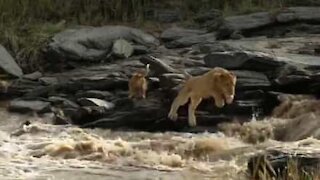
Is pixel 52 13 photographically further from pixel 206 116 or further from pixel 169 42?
pixel 206 116

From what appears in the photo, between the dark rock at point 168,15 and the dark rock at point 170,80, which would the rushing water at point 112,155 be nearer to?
the dark rock at point 170,80

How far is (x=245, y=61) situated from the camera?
13703 millimetres

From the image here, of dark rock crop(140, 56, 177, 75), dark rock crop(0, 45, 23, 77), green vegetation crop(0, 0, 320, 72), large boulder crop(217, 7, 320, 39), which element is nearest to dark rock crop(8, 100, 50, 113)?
dark rock crop(0, 45, 23, 77)

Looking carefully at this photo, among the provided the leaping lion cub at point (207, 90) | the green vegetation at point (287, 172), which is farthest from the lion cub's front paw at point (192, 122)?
the green vegetation at point (287, 172)

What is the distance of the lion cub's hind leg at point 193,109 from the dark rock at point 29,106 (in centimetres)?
311

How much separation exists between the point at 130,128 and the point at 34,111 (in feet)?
7.63

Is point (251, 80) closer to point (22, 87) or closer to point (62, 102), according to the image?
point (62, 102)

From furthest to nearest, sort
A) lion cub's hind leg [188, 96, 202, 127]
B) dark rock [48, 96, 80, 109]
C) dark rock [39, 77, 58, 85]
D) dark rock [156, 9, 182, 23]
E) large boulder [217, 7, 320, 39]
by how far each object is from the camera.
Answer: dark rock [156, 9, 182, 23], large boulder [217, 7, 320, 39], dark rock [39, 77, 58, 85], dark rock [48, 96, 80, 109], lion cub's hind leg [188, 96, 202, 127]

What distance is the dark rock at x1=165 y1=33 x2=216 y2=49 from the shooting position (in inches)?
664

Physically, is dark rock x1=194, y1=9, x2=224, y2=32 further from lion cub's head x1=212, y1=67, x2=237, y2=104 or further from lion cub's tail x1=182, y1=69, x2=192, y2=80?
lion cub's head x1=212, y1=67, x2=237, y2=104

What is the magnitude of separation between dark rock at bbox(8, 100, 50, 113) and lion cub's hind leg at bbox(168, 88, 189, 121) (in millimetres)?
2836

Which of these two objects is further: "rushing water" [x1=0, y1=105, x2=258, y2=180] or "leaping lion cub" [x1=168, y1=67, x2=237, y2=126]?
"leaping lion cub" [x1=168, y1=67, x2=237, y2=126]

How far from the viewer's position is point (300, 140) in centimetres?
1038

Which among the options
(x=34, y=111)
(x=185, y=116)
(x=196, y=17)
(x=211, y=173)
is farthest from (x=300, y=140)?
(x=196, y=17)
